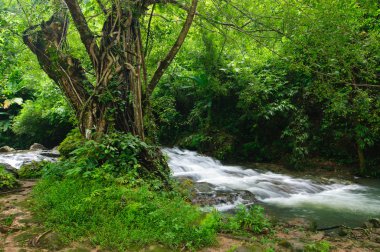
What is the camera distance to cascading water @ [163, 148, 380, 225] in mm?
7035

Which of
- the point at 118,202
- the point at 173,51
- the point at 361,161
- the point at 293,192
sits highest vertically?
the point at 173,51

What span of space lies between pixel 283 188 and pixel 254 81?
14.2 feet

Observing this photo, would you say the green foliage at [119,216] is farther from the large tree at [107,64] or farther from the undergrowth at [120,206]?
the large tree at [107,64]

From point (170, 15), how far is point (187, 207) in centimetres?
504

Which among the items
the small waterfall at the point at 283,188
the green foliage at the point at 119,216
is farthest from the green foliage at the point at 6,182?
the small waterfall at the point at 283,188

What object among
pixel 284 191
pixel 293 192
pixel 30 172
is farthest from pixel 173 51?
pixel 293 192

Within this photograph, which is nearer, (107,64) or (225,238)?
(225,238)

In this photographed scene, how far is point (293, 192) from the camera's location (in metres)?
8.75

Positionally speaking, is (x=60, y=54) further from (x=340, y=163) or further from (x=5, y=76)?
(x=340, y=163)

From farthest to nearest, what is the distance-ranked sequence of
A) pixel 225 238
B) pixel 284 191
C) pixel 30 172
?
pixel 284 191, pixel 30 172, pixel 225 238

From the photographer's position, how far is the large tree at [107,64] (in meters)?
5.73

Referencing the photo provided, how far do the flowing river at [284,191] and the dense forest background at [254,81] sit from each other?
1471 millimetres

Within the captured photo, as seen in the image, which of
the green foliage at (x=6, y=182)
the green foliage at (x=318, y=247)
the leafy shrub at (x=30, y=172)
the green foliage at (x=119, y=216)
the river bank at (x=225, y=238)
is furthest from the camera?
the leafy shrub at (x=30, y=172)

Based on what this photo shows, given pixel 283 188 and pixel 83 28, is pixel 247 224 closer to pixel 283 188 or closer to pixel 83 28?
pixel 283 188
